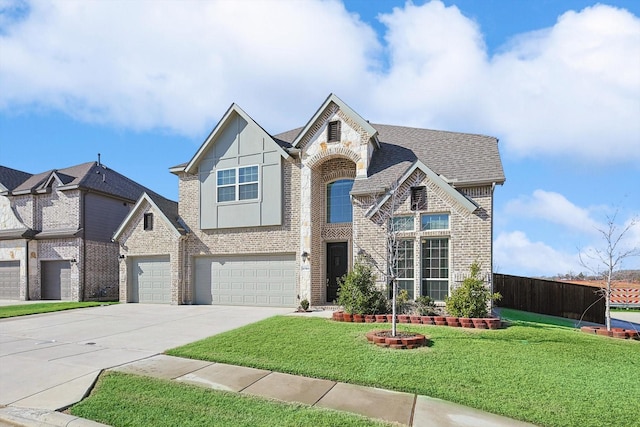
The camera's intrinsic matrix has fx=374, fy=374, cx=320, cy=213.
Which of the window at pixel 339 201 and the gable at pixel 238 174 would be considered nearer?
the window at pixel 339 201

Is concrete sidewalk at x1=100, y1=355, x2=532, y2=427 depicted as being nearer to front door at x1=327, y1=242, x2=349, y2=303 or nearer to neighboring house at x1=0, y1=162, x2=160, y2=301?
front door at x1=327, y1=242, x2=349, y2=303

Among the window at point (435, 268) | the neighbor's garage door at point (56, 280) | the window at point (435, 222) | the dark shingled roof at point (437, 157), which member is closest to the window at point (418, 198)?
the window at point (435, 222)

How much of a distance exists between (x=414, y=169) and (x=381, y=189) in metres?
1.34

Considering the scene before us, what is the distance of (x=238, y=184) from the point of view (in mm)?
17125

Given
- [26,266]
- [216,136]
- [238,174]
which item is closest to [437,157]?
[238,174]

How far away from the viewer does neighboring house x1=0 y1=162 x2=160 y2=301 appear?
21.1 metres

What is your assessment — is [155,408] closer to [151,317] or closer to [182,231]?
[151,317]

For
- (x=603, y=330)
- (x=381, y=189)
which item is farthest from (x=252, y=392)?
(x=603, y=330)

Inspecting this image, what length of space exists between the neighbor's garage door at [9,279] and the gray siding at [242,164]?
1383 centimetres

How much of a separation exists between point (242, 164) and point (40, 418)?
12954mm

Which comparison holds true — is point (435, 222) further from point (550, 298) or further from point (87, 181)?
point (87, 181)

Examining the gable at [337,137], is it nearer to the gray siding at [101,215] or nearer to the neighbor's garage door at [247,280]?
the neighbor's garage door at [247,280]

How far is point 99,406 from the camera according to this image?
535 cm

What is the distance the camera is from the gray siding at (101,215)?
848 inches
